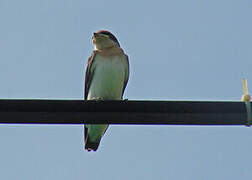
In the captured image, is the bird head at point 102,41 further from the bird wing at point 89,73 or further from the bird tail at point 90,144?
the bird tail at point 90,144

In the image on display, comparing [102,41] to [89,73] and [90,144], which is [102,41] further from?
[90,144]

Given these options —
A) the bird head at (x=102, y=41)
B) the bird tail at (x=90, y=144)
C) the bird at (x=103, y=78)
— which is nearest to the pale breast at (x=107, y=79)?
the bird at (x=103, y=78)

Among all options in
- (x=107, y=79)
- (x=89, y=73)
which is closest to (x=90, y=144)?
(x=107, y=79)

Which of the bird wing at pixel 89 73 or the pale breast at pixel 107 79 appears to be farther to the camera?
the bird wing at pixel 89 73

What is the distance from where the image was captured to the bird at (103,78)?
7.21m

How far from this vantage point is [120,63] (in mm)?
7508

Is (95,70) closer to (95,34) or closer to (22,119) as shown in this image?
(95,34)

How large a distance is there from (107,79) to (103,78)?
7 centimetres

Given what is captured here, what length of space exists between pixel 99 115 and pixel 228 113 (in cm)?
88

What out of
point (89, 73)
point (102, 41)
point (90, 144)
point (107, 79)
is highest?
point (102, 41)

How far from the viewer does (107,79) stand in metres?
7.29

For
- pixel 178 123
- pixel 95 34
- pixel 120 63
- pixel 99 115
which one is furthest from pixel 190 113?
pixel 95 34

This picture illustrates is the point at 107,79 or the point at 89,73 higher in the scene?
the point at 89,73

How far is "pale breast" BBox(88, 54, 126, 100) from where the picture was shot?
7.29m
